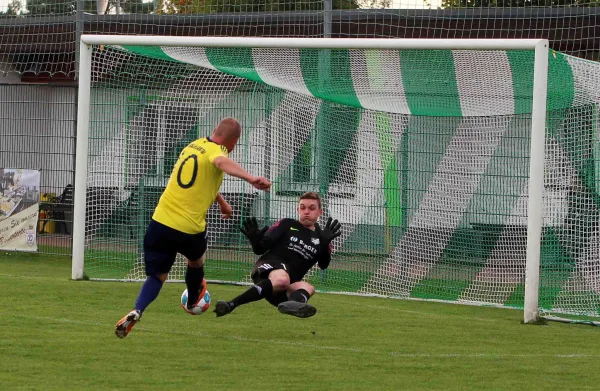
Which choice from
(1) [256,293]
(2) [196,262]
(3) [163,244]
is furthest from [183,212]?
(1) [256,293]

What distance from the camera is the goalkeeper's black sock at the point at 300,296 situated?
960 centimetres

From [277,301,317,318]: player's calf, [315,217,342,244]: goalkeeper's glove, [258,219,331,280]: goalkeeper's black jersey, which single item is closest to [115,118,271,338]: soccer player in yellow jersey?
[277,301,317,318]: player's calf

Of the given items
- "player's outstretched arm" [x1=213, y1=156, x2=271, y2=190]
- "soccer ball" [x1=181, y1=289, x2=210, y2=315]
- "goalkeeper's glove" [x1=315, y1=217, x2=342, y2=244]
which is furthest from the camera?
"goalkeeper's glove" [x1=315, y1=217, x2=342, y2=244]

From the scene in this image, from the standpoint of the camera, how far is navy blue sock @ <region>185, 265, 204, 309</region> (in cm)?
955

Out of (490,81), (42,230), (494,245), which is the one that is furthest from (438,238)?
(42,230)

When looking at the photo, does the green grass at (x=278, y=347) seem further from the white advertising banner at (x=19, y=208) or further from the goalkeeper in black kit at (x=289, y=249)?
the white advertising banner at (x=19, y=208)

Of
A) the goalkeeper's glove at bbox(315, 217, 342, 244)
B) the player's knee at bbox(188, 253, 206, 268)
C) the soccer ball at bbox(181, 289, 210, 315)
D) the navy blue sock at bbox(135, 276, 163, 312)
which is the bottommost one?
the soccer ball at bbox(181, 289, 210, 315)

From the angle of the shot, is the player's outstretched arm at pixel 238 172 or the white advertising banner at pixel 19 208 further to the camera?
the white advertising banner at pixel 19 208

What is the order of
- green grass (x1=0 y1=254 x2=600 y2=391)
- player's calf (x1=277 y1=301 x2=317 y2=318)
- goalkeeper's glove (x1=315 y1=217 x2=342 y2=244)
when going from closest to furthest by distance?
green grass (x1=0 y1=254 x2=600 y2=391)
player's calf (x1=277 y1=301 x2=317 y2=318)
goalkeeper's glove (x1=315 y1=217 x2=342 y2=244)

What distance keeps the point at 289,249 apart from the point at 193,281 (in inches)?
40.4

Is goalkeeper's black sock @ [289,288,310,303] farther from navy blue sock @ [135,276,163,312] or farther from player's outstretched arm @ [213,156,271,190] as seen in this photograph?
player's outstretched arm @ [213,156,271,190]

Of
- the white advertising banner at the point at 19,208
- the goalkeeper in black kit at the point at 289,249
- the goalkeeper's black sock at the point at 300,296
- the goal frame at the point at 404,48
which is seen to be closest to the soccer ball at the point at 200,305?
the goalkeeper in black kit at the point at 289,249

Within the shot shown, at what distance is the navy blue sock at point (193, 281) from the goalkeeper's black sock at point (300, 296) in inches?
30.7

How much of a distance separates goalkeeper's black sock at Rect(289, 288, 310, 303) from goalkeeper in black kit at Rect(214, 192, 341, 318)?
0.03 meters
